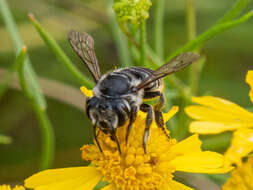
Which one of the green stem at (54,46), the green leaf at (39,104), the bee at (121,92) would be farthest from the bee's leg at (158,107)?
the green leaf at (39,104)

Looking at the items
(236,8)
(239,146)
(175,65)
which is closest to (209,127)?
(239,146)

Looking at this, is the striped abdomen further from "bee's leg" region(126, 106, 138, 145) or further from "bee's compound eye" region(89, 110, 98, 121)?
"bee's compound eye" region(89, 110, 98, 121)

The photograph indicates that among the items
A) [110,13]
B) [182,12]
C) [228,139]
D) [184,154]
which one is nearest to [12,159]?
[110,13]

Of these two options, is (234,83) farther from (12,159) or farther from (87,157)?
(87,157)

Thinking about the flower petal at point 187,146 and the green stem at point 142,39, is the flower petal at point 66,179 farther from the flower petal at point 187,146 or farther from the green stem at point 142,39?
the green stem at point 142,39

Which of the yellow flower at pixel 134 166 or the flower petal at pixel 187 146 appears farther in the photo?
the flower petal at pixel 187 146

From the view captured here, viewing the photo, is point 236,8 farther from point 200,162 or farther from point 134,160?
point 134,160
